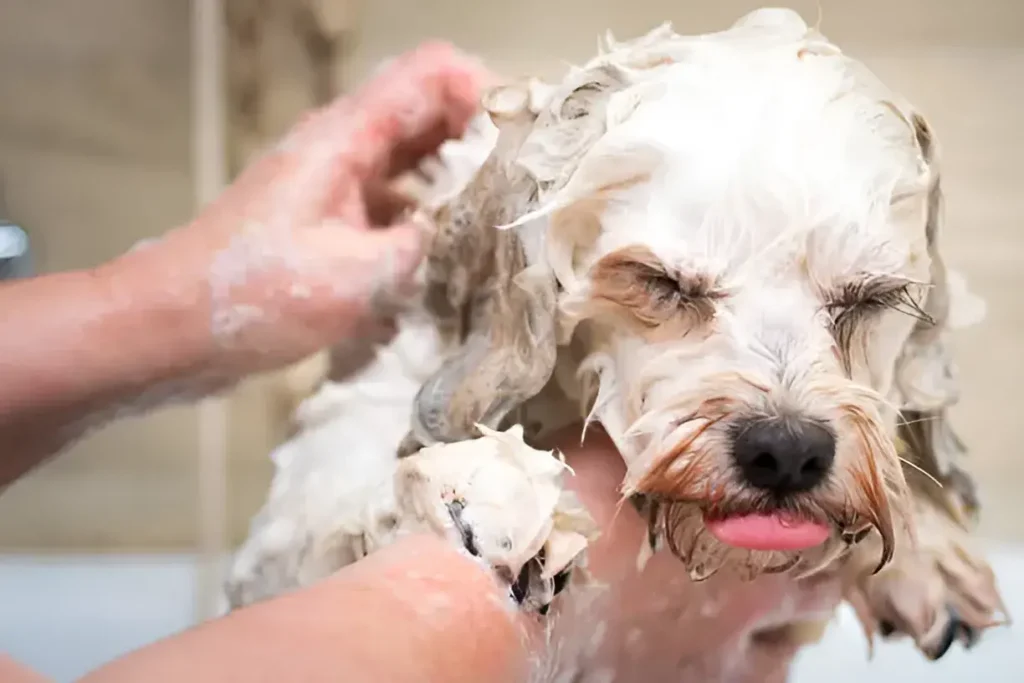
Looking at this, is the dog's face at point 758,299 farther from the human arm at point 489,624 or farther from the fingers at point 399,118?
the fingers at point 399,118

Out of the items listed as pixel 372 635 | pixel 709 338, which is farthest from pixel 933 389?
pixel 372 635

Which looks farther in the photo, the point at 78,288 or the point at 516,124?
the point at 78,288

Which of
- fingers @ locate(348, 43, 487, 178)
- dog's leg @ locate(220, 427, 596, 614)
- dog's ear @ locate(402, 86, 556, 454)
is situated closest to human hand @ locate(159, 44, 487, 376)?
fingers @ locate(348, 43, 487, 178)

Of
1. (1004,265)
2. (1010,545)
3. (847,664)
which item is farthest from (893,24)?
(847,664)

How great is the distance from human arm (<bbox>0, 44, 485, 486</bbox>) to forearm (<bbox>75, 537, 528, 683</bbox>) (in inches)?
16.1

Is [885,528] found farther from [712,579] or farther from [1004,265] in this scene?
[1004,265]

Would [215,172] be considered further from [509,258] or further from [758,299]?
[758,299]

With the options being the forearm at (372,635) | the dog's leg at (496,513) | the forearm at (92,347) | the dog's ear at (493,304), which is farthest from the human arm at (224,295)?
the forearm at (372,635)

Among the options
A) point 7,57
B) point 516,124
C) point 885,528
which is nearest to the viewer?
point 885,528

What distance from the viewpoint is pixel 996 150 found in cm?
148

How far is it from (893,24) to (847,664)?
33.3 inches

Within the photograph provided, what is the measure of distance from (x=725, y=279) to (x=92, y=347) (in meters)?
0.54

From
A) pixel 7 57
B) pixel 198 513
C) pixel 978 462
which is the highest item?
pixel 7 57

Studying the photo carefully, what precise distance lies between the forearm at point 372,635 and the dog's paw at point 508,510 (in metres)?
0.02
